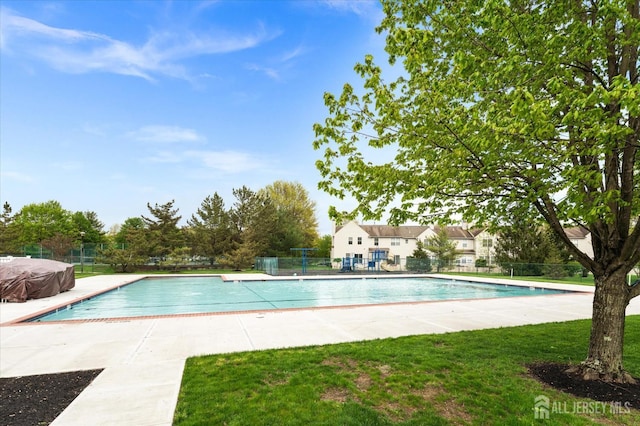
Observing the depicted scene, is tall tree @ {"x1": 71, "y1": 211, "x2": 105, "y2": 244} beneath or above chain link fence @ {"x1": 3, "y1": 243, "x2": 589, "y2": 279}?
above

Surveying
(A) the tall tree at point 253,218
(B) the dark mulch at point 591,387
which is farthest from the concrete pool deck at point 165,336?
(A) the tall tree at point 253,218

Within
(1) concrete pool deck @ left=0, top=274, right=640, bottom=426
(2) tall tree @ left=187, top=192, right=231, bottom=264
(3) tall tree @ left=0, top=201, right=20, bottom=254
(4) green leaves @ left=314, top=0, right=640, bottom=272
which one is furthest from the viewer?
(3) tall tree @ left=0, top=201, right=20, bottom=254

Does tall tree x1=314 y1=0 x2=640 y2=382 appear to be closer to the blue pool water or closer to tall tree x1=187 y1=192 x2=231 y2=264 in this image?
the blue pool water

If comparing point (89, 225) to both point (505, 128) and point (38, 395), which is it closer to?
point (38, 395)

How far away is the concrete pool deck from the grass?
54cm

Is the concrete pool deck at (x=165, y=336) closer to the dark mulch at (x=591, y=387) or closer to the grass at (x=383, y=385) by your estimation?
the grass at (x=383, y=385)

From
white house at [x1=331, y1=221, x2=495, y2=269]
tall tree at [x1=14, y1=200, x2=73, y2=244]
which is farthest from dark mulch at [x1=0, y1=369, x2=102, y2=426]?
tall tree at [x1=14, y1=200, x2=73, y2=244]

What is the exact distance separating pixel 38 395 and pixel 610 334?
7705 millimetres

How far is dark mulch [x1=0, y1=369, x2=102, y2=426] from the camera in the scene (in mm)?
3602

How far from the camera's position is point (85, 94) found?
61.1ft

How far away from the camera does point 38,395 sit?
4.20m

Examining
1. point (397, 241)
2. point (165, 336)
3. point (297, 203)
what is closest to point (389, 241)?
point (397, 241)

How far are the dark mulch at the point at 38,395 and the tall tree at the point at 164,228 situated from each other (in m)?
26.7

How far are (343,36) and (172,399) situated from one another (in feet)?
43.2
